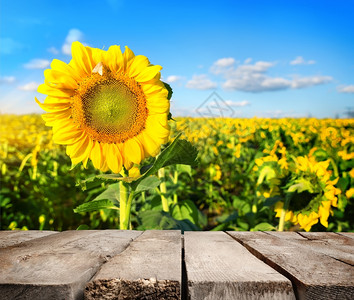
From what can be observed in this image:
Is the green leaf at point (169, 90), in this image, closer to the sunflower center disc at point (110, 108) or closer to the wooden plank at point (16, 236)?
the sunflower center disc at point (110, 108)

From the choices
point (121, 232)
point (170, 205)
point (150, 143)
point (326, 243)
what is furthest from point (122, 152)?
point (170, 205)

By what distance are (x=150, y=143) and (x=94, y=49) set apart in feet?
1.10

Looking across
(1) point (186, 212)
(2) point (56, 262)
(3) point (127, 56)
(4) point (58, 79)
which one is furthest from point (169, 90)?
(1) point (186, 212)

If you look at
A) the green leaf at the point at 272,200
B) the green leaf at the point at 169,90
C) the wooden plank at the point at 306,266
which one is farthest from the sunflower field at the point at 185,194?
the wooden plank at the point at 306,266

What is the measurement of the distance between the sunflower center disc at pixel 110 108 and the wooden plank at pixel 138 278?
1.38 ft

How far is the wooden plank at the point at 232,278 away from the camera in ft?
2.35

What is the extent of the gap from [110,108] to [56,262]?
51 cm

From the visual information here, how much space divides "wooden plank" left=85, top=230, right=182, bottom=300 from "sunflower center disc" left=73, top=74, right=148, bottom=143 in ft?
Result: 1.38

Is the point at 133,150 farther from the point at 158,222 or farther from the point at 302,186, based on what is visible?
the point at 302,186

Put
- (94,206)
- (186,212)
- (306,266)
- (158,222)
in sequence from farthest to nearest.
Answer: (186,212) → (158,222) → (94,206) → (306,266)

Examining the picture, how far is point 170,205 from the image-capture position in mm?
2314

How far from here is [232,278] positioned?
729 millimetres

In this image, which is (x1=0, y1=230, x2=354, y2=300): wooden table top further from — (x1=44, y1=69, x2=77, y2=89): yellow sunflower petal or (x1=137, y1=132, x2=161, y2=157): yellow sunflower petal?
(x1=44, y1=69, x2=77, y2=89): yellow sunflower petal

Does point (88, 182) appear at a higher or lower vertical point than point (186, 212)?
higher
